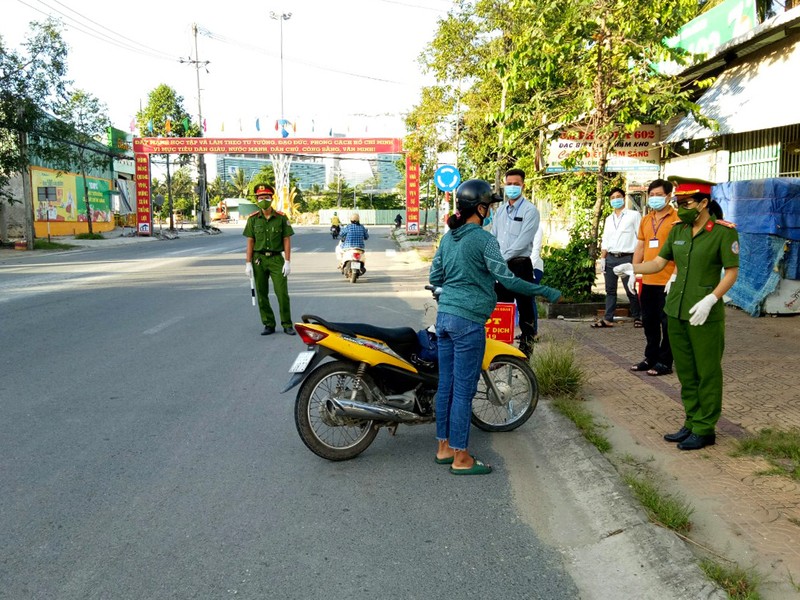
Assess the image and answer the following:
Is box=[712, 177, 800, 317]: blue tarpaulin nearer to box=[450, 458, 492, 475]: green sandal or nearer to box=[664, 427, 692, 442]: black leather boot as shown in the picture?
box=[664, 427, 692, 442]: black leather boot

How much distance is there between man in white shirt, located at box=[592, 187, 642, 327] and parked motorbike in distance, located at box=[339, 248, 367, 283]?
7.38 m

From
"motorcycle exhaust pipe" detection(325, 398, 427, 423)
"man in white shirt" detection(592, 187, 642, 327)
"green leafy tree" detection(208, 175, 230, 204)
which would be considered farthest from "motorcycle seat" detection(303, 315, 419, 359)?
"green leafy tree" detection(208, 175, 230, 204)

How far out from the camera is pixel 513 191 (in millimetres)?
7211

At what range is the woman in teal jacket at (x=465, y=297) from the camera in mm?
4242

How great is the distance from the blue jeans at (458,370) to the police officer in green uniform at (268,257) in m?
5.20

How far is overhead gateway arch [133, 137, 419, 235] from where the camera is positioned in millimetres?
42125

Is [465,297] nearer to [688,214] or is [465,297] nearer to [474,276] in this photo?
[474,276]

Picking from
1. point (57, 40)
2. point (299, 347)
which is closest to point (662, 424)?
point (299, 347)

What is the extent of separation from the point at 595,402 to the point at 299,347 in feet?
12.8

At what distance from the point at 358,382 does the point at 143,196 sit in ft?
142

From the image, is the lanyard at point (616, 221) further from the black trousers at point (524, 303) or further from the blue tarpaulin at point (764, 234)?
the black trousers at point (524, 303)

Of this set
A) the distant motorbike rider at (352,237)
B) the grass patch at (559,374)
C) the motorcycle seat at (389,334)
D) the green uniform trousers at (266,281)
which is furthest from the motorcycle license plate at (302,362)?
the distant motorbike rider at (352,237)

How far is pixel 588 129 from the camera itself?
420 inches

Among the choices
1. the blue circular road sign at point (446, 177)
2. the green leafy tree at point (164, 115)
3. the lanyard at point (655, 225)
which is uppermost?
the green leafy tree at point (164, 115)
